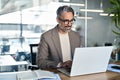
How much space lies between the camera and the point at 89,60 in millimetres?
1509

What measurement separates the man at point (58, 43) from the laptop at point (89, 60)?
0.44m

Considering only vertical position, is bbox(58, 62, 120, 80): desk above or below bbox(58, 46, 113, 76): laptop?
below

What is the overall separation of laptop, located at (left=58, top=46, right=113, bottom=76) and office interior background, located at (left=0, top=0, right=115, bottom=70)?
3.40 meters

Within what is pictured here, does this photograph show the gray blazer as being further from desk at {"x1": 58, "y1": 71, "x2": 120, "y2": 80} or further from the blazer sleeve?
desk at {"x1": 58, "y1": 71, "x2": 120, "y2": 80}

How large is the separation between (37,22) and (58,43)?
9.99 ft

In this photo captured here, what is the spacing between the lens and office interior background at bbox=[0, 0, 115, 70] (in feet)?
16.0

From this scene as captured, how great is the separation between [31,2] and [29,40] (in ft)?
3.33

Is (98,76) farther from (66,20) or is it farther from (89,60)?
(66,20)

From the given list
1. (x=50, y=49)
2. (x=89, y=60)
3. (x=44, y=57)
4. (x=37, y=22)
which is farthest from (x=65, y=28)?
(x=37, y=22)

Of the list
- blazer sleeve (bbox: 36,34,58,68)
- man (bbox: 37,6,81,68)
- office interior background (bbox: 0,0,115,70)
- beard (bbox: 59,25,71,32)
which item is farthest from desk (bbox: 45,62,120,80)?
office interior background (bbox: 0,0,115,70)

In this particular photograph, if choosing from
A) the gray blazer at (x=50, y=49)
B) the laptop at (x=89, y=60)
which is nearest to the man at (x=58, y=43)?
the gray blazer at (x=50, y=49)

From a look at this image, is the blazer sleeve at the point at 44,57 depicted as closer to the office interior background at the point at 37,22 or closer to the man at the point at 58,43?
the man at the point at 58,43

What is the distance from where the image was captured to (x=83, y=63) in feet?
4.91

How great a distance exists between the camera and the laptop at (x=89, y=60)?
145cm
